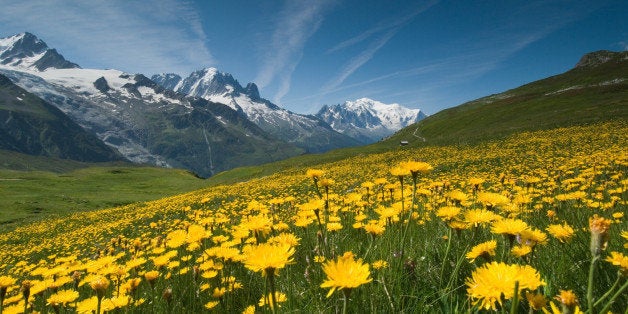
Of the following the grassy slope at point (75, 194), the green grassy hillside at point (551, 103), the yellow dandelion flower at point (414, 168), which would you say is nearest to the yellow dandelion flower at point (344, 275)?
the yellow dandelion flower at point (414, 168)

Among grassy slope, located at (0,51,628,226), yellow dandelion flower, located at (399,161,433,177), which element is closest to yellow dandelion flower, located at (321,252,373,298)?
yellow dandelion flower, located at (399,161,433,177)

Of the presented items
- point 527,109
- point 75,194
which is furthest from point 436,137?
point 75,194

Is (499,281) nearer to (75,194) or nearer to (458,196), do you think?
(458,196)

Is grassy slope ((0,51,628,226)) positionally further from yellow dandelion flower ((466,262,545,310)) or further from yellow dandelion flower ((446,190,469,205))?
yellow dandelion flower ((466,262,545,310))

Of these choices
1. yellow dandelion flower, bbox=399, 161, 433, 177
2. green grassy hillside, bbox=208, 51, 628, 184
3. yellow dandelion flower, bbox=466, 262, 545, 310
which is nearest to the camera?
yellow dandelion flower, bbox=466, 262, 545, 310

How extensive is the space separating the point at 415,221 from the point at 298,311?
126 inches

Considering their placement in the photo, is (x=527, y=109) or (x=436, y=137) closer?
(x=527, y=109)

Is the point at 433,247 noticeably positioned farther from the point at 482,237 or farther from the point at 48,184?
the point at 48,184

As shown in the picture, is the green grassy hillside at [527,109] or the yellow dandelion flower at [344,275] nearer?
the yellow dandelion flower at [344,275]

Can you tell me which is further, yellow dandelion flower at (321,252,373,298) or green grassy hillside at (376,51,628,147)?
green grassy hillside at (376,51,628,147)

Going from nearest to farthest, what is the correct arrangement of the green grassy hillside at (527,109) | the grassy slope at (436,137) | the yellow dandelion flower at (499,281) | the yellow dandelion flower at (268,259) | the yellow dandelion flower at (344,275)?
the yellow dandelion flower at (499,281) → the yellow dandelion flower at (344,275) → the yellow dandelion flower at (268,259) → the grassy slope at (436,137) → the green grassy hillside at (527,109)

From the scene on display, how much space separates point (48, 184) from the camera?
5806 centimetres

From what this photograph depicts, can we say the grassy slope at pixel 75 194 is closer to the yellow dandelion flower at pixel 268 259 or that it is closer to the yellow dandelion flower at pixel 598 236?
the yellow dandelion flower at pixel 268 259

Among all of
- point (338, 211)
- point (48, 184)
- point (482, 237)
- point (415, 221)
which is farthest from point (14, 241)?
point (48, 184)
